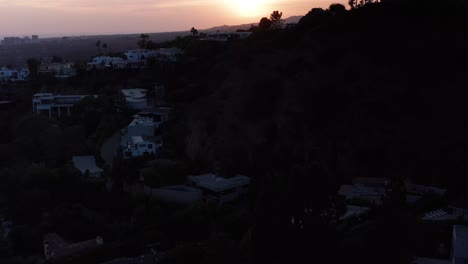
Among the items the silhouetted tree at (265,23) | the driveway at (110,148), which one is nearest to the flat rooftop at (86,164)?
the driveway at (110,148)

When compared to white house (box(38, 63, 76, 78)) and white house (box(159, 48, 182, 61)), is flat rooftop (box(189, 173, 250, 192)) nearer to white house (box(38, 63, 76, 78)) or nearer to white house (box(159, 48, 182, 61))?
white house (box(159, 48, 182, 61))

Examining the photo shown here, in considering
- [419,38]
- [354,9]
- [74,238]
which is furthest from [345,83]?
[74,238]

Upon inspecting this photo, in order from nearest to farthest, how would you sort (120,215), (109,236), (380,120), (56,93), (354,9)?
(109,236) → (120,215) → (380,120) → (354,9) → (56,93)

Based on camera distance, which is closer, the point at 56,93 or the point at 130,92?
the point at 130,92

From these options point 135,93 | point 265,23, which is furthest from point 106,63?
point 265,23

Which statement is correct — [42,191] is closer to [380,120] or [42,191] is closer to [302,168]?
[302,168]

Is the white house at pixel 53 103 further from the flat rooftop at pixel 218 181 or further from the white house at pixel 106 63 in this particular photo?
the flat rooftop at pixel 218 181
